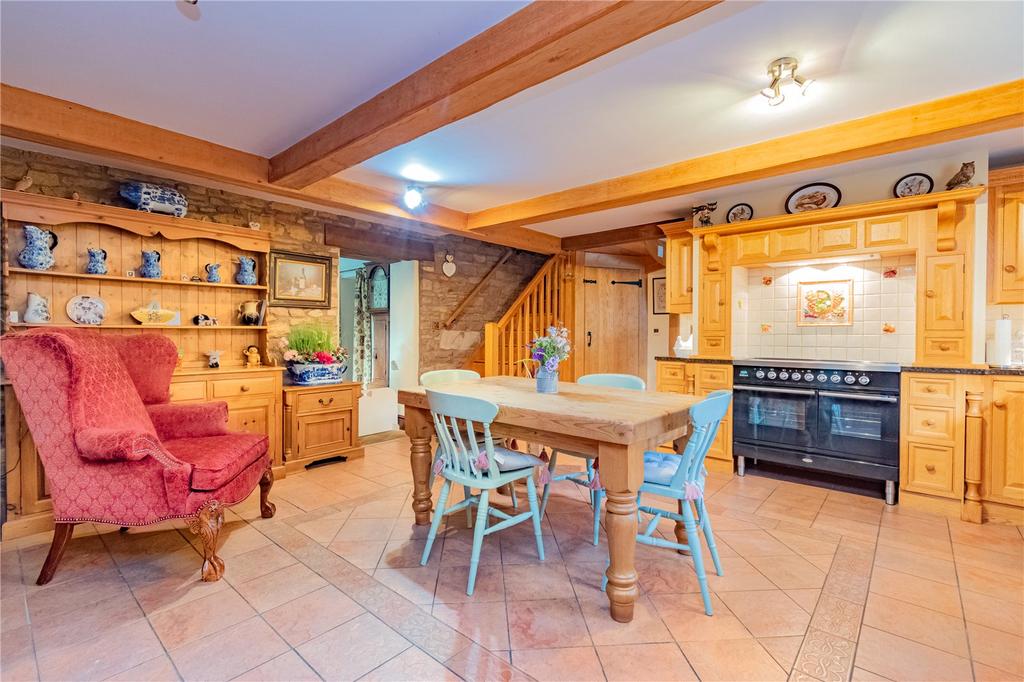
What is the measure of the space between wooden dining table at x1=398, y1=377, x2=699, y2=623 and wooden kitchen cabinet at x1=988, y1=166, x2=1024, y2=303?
2.55m

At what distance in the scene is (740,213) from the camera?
3984mm

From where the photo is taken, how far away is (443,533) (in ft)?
8.90

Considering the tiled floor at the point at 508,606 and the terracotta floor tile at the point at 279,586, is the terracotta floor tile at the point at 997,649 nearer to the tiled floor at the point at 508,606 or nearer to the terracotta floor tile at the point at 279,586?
the tiled floor at the point at 508,606

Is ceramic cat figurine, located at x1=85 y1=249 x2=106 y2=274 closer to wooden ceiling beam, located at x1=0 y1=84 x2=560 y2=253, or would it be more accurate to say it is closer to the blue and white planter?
wooden ceiling beam, located at x1=0 y1=84 x2=560 y2=253

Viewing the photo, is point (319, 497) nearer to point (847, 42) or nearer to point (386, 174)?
point (386, 174)

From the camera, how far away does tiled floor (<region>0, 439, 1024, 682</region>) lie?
1646 mm

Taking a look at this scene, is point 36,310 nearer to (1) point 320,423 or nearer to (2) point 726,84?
(1) point 320,423

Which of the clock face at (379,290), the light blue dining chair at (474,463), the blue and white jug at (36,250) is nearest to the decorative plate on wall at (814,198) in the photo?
the light blue dining chair at (474,463)

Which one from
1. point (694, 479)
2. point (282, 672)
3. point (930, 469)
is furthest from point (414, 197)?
point (930, 469)

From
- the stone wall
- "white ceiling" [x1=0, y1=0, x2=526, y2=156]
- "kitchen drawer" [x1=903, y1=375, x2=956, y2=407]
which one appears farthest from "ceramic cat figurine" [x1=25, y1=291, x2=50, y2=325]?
"kitchen drawer" [x1=903, y1=375, x2=956, y2=407]

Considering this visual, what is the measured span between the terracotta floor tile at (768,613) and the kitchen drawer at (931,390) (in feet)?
6.47

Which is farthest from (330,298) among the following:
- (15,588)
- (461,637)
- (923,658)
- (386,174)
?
(923,658)

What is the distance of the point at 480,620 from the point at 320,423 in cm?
268

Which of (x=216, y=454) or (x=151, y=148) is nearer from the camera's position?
(x=216, y=454)
